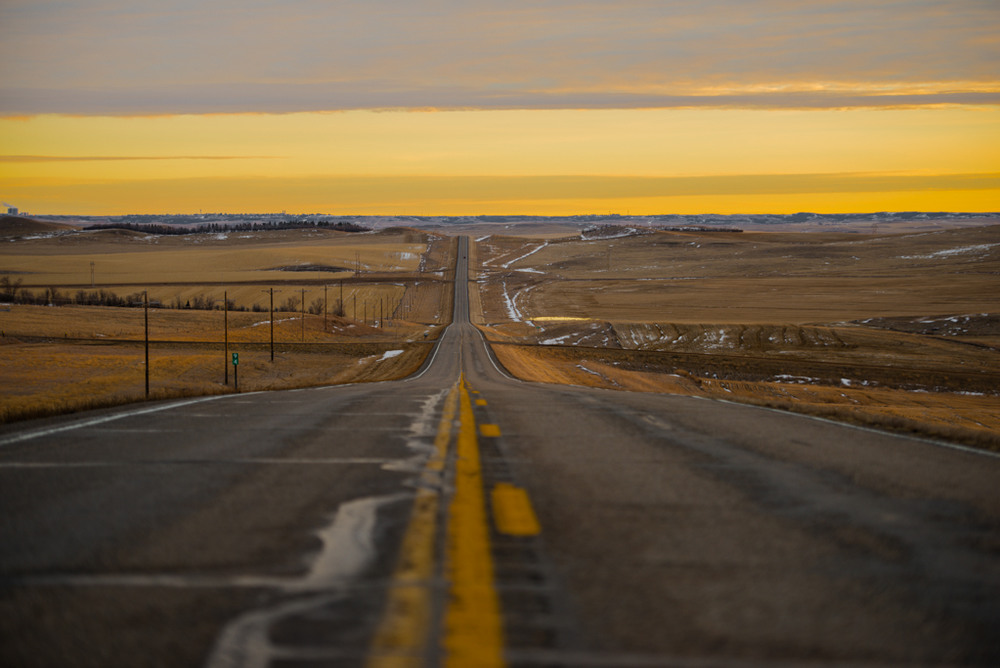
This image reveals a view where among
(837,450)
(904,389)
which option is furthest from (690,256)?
(837,450)

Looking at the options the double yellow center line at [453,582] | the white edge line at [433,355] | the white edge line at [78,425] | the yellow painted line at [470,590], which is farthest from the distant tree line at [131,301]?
the yellow painted line at [470,590]

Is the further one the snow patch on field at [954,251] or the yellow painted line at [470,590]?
the snow patch on field at [954,251]

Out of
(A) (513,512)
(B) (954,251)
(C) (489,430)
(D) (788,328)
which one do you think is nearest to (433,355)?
(D) (788,328)

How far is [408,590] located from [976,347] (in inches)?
3076

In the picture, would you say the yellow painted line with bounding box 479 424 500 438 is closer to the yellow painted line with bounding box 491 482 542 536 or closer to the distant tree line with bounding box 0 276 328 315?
the yellow painted line with bounding box 491 482 542 536

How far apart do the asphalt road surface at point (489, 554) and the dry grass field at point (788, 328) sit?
503 centimetres

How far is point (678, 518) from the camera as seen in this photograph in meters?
4.94

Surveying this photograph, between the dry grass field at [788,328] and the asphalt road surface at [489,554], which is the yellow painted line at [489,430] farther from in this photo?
the dry grass field at [788,328]

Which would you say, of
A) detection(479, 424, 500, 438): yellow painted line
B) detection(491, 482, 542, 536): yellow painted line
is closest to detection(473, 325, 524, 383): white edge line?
detection(479, 424, 500, 438): yellow painted line

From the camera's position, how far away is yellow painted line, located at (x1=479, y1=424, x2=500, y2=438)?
28.9 ft

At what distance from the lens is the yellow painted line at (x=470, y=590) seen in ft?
9.46

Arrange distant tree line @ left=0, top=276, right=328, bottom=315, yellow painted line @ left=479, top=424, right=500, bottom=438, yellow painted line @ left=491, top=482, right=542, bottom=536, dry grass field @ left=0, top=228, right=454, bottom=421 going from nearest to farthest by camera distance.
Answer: yellow painted line @ left=491, top=482, right=542, bottom=536
yellow painted line @ left=479, top=424, right=500, bottom=438
dry grass field @ left=0, top=228, right=454, bottom=421
distant tree line @ left=0, top=276, right=328, bottom=315

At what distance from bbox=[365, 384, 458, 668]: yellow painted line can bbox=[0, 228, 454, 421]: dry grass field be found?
7.63 m

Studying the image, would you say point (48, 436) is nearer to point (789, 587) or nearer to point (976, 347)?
point (789, 587)
